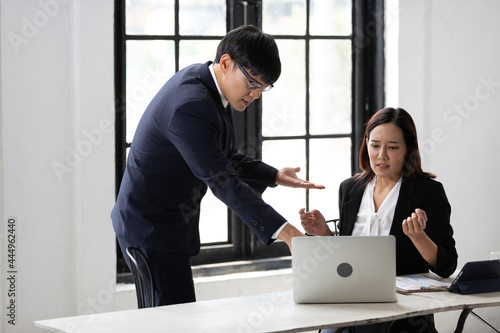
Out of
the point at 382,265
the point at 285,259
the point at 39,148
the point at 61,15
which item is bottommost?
the point at 285,259

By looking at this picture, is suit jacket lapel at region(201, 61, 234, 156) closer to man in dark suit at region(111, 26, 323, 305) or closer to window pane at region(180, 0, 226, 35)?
man in dark suit at region(111, 26, 323, 305)

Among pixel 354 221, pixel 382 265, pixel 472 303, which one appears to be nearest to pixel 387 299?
pixel 382 265

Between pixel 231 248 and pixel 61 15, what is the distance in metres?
1.59

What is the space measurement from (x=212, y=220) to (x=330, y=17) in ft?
4.57

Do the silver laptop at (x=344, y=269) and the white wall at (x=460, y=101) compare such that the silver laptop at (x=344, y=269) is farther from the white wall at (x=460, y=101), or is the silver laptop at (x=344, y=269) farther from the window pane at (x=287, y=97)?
the white wall at (x=460, y=101)

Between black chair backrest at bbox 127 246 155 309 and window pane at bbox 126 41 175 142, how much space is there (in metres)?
1.34

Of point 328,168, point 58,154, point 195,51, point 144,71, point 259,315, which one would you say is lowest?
point 259,315

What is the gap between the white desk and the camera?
6.93 ft

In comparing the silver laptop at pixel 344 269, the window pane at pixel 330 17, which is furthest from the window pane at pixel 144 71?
the silver laptop at pixel 344 269

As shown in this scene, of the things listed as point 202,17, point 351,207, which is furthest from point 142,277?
point 202,17

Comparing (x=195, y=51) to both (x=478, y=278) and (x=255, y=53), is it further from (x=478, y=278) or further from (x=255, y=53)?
(x=478, y=278)

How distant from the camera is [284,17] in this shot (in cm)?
410

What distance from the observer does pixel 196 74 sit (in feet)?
8.41

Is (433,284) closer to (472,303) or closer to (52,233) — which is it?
(472,303)
